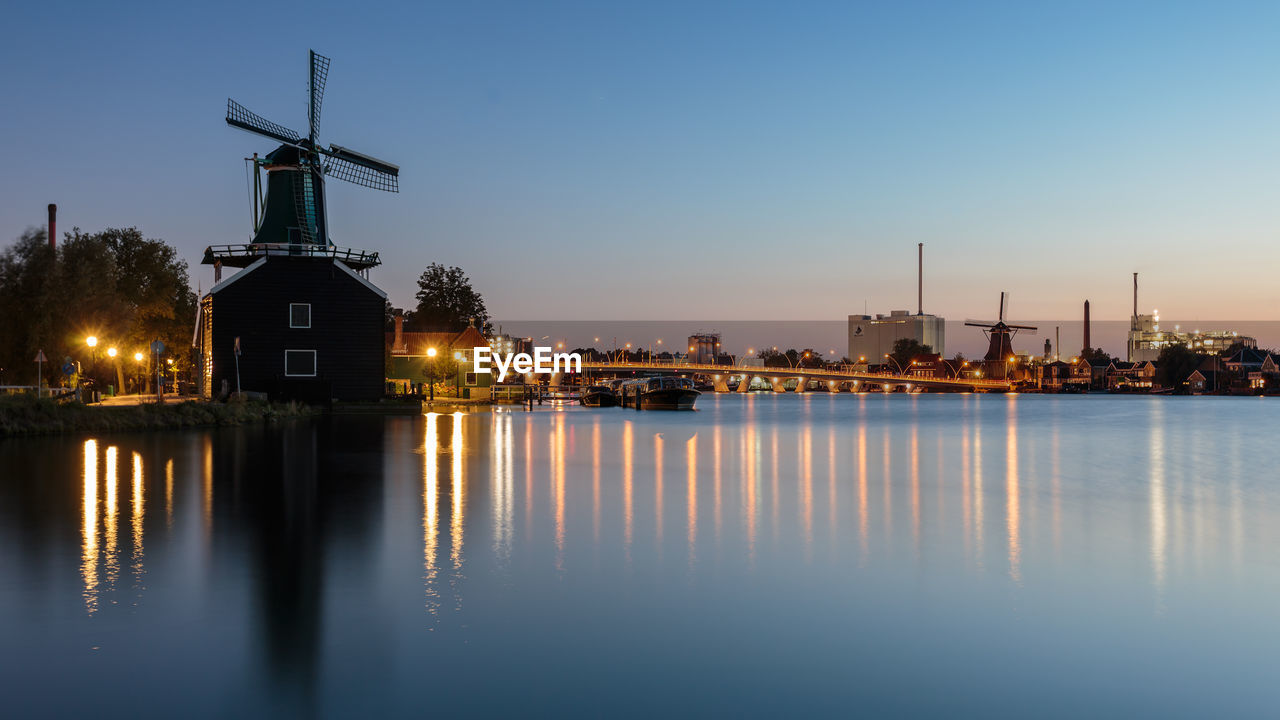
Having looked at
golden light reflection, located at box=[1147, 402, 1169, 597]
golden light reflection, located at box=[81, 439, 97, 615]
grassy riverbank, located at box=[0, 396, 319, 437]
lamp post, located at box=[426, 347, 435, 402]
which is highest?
lamp post, located at box=[426, 347, 435, 402]

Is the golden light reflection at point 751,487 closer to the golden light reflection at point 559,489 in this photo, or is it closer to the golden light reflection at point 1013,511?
the golden light reflection at point 559,489

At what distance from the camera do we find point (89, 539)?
1541 cm

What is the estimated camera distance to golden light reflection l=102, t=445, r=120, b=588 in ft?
43.0

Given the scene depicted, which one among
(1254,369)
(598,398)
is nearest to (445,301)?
(598,398)

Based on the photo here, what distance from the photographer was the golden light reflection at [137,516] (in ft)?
44.0

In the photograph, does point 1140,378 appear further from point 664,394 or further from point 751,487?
point 751,487

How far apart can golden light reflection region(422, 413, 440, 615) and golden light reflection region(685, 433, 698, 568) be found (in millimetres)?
4045

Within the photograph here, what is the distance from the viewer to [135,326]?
68.4 m

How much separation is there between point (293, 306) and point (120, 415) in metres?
12.5

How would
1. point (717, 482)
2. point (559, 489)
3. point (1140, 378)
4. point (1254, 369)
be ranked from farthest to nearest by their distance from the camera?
point (1140, 378) < point (1254, 369) < point (717, 482) < point (559, 489)

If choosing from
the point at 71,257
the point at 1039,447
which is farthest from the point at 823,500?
the point at 71,257

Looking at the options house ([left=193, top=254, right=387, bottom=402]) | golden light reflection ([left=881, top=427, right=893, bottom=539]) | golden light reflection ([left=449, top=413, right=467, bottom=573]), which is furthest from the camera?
house ([left=193, top=254, right=387, bottom=402])

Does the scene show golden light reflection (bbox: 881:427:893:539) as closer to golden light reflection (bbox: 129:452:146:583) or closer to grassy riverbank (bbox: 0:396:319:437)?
golden light reflection (bbox: 129:452:146:583)

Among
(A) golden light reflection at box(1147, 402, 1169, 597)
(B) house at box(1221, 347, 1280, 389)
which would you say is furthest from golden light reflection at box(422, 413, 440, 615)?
(B) house at box(1221, 347, 1280, 389)
